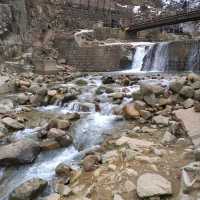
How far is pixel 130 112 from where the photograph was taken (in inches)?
317

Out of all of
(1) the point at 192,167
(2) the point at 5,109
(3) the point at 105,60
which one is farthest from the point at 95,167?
(3) the point at 105,60

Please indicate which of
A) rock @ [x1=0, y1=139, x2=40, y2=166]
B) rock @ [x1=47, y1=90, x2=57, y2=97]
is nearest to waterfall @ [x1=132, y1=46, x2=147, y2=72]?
rock @ [x1=47, y1=90, x2=57, y2=97]

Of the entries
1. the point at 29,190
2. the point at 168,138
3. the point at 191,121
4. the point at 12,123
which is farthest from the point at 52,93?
the point at 29,190

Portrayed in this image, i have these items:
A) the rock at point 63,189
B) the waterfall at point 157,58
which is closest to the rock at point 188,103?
the rock at point 63,189

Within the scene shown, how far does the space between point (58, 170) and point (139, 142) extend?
5.00 ft

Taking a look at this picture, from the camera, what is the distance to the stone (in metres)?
5.90

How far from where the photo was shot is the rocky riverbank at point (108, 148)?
464 centimetres

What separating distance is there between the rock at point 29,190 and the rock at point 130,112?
3358 mm

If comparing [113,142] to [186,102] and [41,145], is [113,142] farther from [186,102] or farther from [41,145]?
[186,102]

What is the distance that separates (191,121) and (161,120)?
2.49ft

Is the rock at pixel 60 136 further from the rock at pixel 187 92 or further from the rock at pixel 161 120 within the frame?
the rock at pixel 187 92

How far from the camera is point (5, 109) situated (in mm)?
10562

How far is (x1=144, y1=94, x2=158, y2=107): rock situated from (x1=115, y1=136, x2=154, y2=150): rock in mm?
1946

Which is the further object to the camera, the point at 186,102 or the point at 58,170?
the point at 186,102
